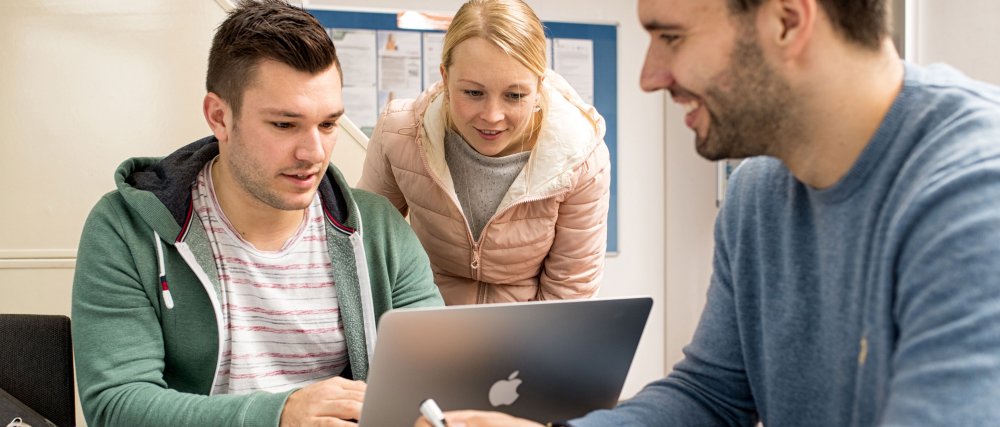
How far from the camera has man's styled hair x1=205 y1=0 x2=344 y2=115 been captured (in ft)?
4.61

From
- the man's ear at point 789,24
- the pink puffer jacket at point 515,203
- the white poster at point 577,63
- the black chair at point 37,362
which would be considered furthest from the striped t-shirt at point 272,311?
the white poster at point 577,63

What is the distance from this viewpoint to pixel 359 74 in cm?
339

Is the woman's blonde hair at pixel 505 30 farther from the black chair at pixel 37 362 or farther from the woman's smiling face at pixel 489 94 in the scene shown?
the black chair at pixel 37 362

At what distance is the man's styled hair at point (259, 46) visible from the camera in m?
1.41

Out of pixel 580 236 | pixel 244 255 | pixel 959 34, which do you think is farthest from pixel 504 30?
pixel 959 34

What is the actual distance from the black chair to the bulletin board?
6.72 ft

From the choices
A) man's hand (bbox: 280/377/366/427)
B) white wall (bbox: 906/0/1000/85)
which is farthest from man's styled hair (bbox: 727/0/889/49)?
white wall (bbox: 906/0/1000/85)

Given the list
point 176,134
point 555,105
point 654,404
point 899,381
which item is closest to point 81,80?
point 176,134

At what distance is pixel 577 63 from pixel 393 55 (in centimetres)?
77

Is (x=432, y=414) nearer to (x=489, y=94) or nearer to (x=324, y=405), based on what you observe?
(x=324, y=405)

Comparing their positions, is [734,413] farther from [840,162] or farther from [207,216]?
[207,216]

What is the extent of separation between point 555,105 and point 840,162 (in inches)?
39.5

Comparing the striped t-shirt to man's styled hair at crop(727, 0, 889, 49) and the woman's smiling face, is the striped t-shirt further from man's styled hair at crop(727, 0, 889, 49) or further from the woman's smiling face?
man's styled hair at crop(727, 0, 889, 49)

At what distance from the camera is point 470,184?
72.4 inches
